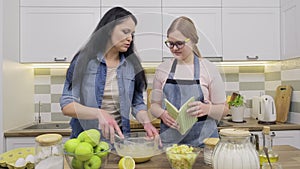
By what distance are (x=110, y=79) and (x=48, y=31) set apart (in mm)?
1196

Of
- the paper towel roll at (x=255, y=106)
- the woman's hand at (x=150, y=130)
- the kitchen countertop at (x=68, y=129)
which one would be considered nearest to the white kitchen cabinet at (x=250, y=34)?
the paper towel roll at (x=255, y=106)

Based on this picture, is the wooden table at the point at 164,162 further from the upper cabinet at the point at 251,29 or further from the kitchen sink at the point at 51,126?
the kitchen sink at the point at 51,126

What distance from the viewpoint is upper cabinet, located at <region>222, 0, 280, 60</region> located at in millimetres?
2211

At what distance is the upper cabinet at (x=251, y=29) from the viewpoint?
7.25 ft

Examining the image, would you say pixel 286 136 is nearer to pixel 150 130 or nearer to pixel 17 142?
pixel 150 130

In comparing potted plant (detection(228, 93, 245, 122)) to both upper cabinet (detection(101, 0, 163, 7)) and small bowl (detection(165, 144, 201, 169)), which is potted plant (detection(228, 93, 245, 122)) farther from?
small bowl (detection(165, 144, 201, 169))

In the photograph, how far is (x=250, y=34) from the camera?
222cm

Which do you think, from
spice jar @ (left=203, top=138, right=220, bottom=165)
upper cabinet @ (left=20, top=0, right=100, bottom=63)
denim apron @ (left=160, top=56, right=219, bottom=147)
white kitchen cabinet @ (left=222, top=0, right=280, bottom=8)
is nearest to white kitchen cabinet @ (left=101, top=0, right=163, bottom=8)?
upper cabinet @ (left=20, top=0, right=100, bottom=63)

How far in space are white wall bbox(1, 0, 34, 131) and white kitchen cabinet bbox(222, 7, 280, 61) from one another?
Result: 61.6 inches

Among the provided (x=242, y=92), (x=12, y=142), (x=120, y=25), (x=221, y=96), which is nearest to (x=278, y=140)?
(x=242, y=92)

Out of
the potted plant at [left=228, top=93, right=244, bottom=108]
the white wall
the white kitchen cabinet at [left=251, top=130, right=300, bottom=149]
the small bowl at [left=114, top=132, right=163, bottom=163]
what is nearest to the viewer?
the small bowl at [left=114, top=132, right=163, bottom=163]

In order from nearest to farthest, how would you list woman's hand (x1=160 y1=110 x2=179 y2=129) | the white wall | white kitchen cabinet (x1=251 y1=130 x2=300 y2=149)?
woman's hand (x1=160 y1=110 x2=179 y2=129), the white wall, white kitchen cabinet (x1=251 y1=130 x2=300 y2=149)

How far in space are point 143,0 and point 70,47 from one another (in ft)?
2.18

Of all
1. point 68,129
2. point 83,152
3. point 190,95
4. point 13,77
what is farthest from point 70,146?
point 13,77
